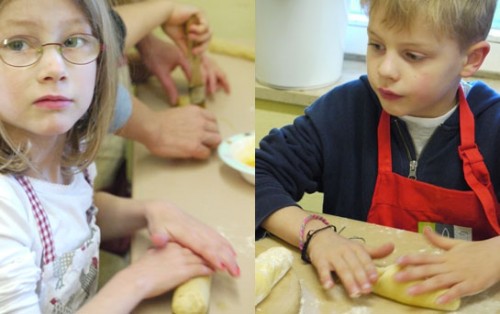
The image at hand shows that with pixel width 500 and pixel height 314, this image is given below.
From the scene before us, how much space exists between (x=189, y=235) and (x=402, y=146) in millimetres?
300

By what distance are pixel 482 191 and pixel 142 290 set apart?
422mm

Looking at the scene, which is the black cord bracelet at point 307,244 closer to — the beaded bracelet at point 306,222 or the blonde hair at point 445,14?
the beaded bracelet at point 306,222

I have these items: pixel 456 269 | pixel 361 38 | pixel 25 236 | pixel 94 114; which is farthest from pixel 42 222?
pixel 361 38

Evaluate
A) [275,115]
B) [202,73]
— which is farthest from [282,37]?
[202,73]

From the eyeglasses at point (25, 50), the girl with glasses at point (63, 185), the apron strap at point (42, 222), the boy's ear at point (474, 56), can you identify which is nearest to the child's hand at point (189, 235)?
the girl with glasses at point (63, 185)

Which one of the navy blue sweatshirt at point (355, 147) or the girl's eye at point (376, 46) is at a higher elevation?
the girl's eye at point (376, 46)

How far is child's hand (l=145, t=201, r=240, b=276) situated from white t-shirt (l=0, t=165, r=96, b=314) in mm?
83

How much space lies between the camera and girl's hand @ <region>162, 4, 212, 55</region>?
99 centimetres

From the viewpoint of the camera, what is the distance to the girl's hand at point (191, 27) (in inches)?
39.1

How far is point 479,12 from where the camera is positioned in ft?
2.08

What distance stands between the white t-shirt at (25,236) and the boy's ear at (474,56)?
0.46 meters

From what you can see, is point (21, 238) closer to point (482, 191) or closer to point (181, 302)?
point (181, 302)

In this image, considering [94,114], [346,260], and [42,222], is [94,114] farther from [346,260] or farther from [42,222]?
[346,260]

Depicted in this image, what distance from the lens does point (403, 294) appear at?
50 centimetres
